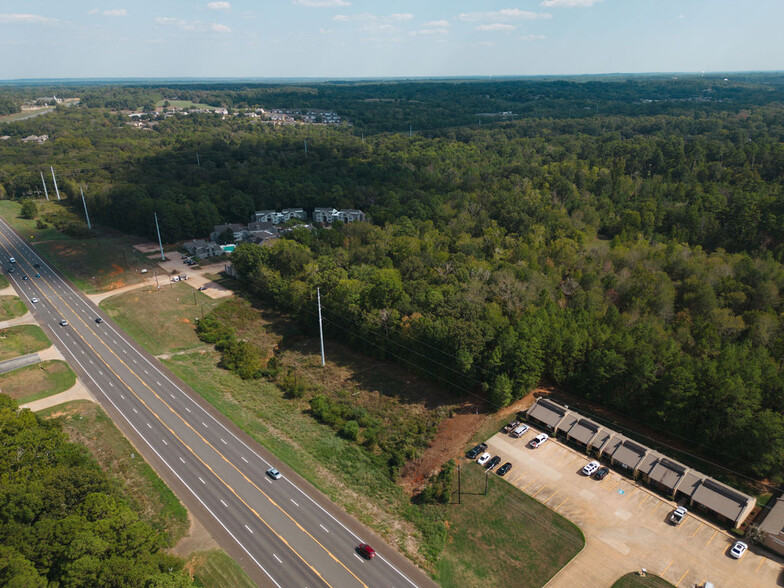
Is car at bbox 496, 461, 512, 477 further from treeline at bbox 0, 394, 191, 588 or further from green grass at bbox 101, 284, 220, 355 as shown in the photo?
green grass at bbox 101, 284, 220, 355

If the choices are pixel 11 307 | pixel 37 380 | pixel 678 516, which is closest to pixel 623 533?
pixel 678 516

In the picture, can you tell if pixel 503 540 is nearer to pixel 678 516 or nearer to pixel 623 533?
pixel 623 533

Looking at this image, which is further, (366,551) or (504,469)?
(504,469)

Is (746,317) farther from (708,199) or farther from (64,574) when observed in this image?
(64,574)

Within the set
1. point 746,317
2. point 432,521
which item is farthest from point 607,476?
point 746,317

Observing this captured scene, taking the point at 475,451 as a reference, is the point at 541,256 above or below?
above

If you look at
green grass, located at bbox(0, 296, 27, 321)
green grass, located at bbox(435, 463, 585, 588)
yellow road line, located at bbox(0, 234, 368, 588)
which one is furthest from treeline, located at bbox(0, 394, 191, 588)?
green grass, located at bbox(0, 296, 27, 321)

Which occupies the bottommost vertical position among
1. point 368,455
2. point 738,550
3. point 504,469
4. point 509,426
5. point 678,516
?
point 368,455

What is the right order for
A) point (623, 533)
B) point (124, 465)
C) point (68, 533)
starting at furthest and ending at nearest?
point (124, 465) → point (623, 533) → point (68, 533)
